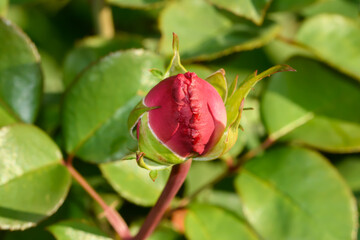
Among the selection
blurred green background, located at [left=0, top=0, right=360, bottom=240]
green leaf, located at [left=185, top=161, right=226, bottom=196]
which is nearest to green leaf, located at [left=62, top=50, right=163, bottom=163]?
blurred green background, located at [left=0, top=0, right=360, bottom=240]

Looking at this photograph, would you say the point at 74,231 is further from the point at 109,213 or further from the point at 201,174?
the point at 201,174

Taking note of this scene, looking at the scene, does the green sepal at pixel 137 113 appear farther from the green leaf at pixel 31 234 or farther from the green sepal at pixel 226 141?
the green leaf at pixel 31 234

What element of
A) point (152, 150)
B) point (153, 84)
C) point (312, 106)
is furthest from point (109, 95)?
point (312, 106)

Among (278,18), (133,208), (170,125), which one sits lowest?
(133,208)

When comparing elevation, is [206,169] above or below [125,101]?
below

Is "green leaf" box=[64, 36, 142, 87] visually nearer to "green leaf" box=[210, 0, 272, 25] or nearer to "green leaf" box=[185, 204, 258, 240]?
"green leaf" box=[210, 0, 272, 25]

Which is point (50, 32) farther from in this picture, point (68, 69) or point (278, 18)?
point (278, 18)

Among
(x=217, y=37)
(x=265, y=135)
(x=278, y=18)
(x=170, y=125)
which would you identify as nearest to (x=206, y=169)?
(x=265, y=135)
